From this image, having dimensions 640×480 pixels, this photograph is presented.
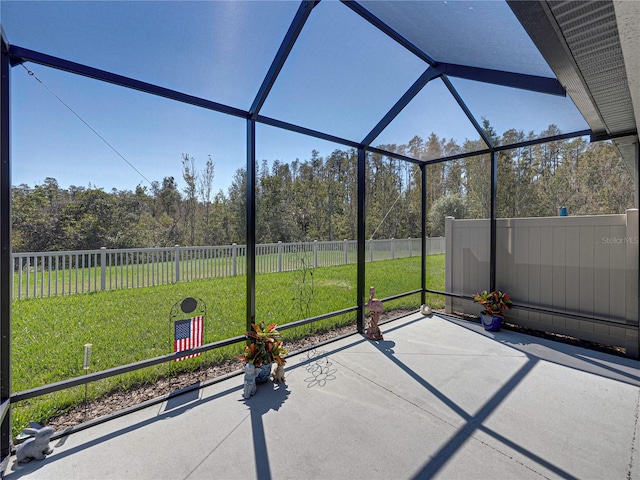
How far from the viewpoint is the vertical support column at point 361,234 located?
11.7 ft

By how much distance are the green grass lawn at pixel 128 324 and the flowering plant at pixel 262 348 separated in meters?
0.58

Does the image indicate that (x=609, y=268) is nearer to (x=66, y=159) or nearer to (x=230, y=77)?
(x=230, y=77)

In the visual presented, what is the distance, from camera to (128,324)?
291cm

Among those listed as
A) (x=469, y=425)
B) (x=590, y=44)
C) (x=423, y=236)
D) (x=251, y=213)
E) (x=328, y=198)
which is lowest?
(x=469, y=425)

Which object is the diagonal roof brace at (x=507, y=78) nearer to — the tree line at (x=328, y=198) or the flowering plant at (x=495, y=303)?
the tree line at (x=328, y=198)

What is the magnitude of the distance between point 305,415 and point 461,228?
3.66 m

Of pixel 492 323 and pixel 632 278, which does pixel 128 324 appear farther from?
pixel 632 278

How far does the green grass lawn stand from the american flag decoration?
0.25 meters

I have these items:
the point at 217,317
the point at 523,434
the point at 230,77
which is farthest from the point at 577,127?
the point at 217,317

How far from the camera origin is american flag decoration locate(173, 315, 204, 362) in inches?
94.0

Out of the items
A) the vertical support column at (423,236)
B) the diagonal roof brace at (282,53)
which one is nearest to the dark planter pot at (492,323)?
the vertical support column at (423,236)

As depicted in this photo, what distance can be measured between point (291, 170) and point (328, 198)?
29.7 inches

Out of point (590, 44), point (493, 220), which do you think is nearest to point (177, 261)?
Answer: point (590, 44)

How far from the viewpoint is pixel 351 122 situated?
3137 millimetres
